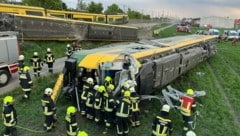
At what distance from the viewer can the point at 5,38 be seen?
48.9 ft

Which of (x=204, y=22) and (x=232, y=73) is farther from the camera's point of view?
(x=204, y=22)

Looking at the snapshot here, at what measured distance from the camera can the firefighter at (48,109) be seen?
33.3ft

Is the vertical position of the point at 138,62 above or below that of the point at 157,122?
above

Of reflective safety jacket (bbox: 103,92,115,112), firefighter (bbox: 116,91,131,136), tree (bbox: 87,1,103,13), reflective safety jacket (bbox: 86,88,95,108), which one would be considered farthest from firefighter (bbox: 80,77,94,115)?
tree (bbox: 87,1,103,13)

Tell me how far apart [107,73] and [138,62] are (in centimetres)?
140

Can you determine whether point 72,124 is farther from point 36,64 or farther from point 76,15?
point 76,15

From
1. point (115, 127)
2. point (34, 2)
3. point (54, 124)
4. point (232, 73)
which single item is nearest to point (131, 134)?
point (115, 127)

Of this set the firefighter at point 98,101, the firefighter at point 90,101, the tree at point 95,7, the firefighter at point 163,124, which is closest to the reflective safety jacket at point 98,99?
the firefighter at point 98,101

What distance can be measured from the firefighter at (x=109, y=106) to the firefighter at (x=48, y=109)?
1.70 m

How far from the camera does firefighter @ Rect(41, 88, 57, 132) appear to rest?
1016 centimetres

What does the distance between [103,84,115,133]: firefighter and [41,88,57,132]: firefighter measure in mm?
1704

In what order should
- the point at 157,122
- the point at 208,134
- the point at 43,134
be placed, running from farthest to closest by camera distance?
the point at 208,134
the point at 43,134
the point at 157,122

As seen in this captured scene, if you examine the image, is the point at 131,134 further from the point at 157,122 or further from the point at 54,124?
the point at 54,124

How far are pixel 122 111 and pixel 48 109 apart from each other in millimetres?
2383
